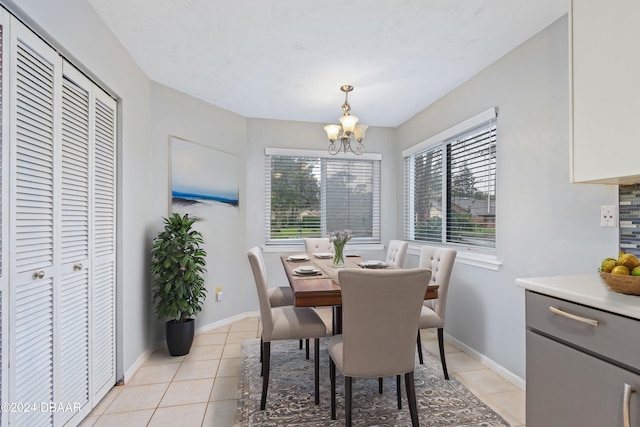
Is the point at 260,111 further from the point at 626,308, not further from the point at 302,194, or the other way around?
the point at 626,308

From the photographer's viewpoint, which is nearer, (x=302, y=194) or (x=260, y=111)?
(x=260, y=111)

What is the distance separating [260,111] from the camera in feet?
13.2

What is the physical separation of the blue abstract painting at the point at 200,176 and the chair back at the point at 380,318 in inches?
95.2

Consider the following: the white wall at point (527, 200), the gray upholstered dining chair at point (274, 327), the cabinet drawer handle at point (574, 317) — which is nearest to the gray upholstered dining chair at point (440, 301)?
the white wall at point (527, 200)

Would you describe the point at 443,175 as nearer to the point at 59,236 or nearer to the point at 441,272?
the point at 441,272

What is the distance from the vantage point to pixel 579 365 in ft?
4.10

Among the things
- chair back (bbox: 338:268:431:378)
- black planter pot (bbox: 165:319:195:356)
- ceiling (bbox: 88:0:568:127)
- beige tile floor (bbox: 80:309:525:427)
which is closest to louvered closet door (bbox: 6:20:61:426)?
beige tile floor (bbox: 80:309:525:427)

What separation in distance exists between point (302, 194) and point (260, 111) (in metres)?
1.22

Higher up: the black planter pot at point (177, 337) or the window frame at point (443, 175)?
the window frame at point (443, 175)

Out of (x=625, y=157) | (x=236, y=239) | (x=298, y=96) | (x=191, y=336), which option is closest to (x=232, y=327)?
(x=191, y=336)

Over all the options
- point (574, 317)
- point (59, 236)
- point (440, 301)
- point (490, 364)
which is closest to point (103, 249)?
point (59, 236)

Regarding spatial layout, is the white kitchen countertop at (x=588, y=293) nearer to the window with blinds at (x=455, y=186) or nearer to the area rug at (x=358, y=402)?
the area rug at (x=358, y=402)

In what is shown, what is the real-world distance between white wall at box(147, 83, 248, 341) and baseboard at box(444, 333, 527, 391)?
8.36 feet

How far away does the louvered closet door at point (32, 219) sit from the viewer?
145 cm
